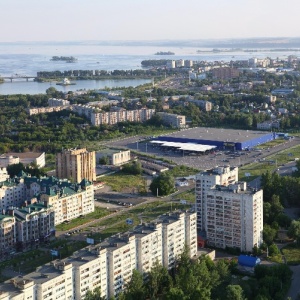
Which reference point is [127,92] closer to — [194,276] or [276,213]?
[276,213]

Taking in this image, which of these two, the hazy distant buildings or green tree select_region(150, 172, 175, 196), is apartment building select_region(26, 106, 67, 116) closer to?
Answer: green tree select_region(150, 172, 175, 196)

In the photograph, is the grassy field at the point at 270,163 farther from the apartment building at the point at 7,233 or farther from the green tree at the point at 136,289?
the green tree at the point at 136,289

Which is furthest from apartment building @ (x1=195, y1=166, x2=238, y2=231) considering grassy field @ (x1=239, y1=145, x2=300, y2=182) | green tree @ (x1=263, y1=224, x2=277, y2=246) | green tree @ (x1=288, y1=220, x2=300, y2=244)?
grassy field @ (x1=239, y1=145, x2=300, y2=182)

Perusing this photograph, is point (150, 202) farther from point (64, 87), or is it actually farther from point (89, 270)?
point (64, 87)

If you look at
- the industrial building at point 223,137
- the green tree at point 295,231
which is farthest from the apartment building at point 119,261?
the industrial building at point 223,137

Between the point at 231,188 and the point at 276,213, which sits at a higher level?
the point at 231,188

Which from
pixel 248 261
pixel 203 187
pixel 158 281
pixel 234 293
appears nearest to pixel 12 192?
pixel 203 187

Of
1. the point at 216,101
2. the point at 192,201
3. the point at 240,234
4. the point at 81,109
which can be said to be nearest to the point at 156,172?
the point at 192,201
